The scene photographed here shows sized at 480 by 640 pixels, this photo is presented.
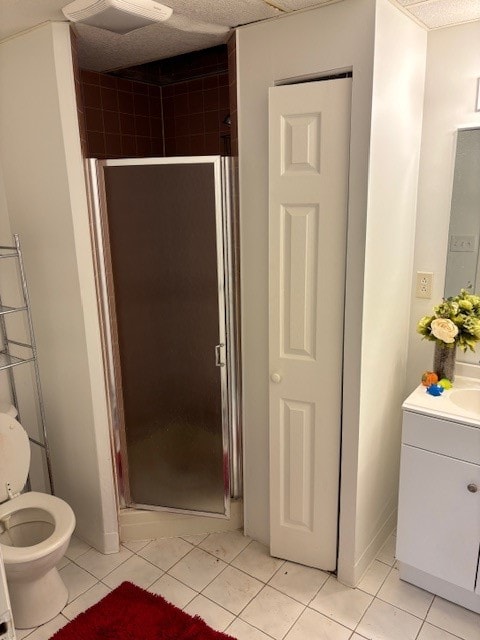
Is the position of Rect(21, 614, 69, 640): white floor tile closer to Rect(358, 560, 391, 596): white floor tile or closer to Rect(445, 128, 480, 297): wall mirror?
Rect(358, 560, 391, 596): white floor tile

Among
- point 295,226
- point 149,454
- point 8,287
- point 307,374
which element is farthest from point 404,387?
point 8,287

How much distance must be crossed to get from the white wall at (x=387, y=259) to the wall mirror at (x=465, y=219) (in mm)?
172

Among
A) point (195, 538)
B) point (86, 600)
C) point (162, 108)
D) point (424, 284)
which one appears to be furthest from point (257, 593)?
point (162, 108)

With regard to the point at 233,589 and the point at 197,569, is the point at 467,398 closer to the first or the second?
the point at 233,589

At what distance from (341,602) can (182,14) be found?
2414 mm

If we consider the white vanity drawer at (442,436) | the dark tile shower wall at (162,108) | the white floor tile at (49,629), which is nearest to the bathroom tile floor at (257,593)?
the white floor tile at (49,629)

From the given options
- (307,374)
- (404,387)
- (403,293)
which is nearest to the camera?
(307,374)

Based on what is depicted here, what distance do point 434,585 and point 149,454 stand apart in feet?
4.57

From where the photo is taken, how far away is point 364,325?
193 centimetres

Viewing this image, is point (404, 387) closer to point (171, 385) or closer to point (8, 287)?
point (171, 385)

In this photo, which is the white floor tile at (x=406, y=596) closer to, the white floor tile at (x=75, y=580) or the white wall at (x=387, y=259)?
the white wall at (x=387, y=259)

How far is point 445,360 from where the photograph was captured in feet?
7.09

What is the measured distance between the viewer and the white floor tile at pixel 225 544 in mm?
2391

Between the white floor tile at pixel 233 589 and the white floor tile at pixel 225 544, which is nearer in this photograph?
the white floor tile at pixel 233 589
